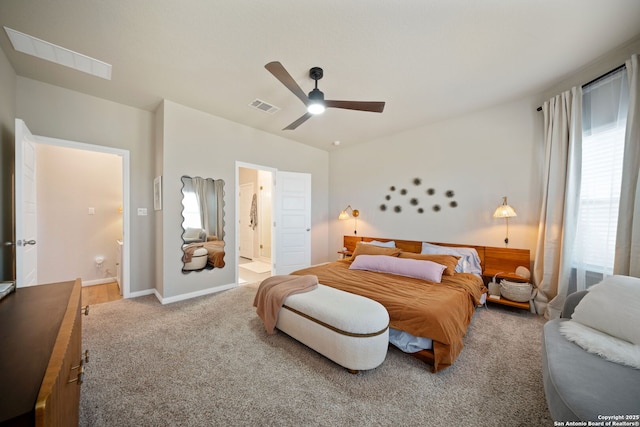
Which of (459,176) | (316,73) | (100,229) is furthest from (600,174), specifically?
(100,229)

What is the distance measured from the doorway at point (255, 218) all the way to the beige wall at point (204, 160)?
1.47 m

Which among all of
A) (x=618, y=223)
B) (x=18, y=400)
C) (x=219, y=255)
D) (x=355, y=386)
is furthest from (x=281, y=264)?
(x=618, y=223)

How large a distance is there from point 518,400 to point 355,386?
1.09 meters

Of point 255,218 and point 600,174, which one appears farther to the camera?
point 255,218

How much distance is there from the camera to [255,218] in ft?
20.7

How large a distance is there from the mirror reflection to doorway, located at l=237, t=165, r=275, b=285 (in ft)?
6.92

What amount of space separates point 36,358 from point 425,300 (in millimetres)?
2341

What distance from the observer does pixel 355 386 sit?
1.70m

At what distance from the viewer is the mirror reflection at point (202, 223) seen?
3424mm

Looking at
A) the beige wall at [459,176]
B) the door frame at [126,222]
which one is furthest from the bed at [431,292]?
the door frame at [126,222]

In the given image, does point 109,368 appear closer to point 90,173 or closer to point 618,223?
point 90,173

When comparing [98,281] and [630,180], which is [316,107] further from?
[98,281]

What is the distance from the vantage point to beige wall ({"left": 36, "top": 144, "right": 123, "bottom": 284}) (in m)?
3.60

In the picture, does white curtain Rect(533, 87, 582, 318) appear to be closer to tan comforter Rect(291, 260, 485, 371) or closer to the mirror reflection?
tan comforter Rect(291, 260, 485, 371)
